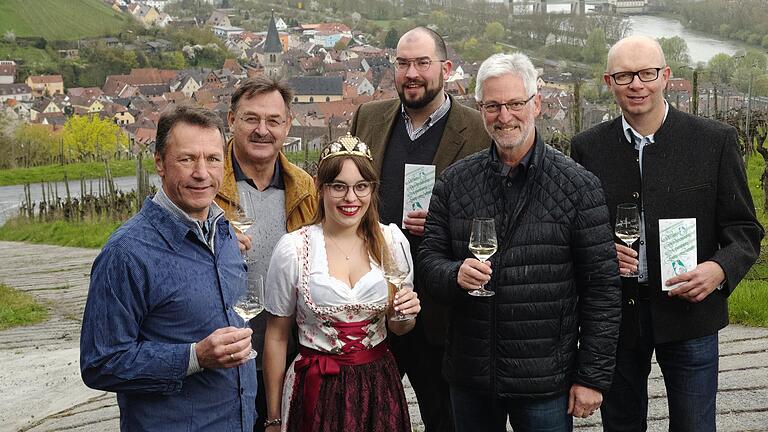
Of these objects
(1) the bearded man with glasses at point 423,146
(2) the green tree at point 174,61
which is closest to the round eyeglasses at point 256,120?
(1) the bearded man with glasses at point 423,146

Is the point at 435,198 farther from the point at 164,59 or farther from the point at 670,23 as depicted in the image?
the point at 164,59

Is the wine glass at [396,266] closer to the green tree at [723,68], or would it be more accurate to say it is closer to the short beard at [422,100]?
the short beard at [422,100]

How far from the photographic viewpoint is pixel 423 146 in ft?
12.9

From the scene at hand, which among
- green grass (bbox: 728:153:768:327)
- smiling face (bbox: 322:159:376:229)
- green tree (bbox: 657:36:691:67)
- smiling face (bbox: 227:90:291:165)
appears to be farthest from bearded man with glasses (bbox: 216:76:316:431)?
green tree (bbox: 657:36:691:67)

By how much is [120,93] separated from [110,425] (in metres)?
78.1

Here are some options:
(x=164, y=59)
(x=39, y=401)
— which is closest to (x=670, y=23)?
(x=39, y=401)

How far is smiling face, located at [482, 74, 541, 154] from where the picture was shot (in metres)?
2.84

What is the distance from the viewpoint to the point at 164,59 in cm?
9619

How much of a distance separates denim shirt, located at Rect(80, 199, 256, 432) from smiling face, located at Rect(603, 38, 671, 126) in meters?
1.62

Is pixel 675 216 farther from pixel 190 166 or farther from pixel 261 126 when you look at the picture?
pixel 190 166

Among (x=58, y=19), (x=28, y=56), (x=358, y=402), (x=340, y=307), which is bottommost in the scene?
(x=358, y=402)

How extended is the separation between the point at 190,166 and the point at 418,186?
1.38m

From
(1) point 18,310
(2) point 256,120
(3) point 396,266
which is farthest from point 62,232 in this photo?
(3) point 396,266

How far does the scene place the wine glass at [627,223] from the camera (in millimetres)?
3021
